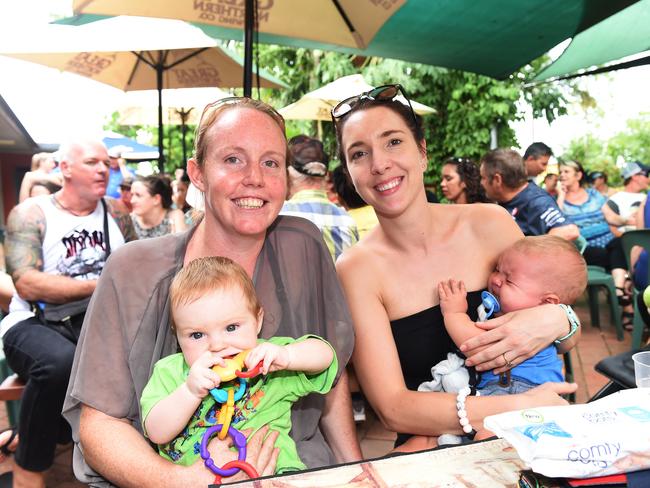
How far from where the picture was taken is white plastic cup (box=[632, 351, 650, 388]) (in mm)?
1353

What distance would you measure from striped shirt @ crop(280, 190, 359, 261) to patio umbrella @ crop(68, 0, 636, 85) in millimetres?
1239

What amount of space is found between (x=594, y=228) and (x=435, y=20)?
3.97 meters

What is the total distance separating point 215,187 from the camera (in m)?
1.82

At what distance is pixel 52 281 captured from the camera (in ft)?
10.9

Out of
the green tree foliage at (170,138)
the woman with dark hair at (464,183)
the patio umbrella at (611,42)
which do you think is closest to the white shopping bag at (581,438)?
the woman with dark hair at (464,183)

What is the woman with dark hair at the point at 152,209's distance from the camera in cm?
604

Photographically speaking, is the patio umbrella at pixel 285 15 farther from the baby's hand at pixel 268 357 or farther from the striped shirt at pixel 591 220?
the striped shirt at pixel 591 220

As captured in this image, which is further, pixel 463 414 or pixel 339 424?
pixel 339 424

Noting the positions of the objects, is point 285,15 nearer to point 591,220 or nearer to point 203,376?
point 203,376

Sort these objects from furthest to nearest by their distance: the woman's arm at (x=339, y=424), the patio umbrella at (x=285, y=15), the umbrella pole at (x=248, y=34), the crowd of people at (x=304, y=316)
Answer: the patio umbrella at (x=285, y=15) → the umbrella pole at (x=248, y=34) → the woman's arm at (x=339, y=424) → the crowd of people at (x=304, y=316)

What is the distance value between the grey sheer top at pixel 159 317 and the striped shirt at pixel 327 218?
180 centimetres

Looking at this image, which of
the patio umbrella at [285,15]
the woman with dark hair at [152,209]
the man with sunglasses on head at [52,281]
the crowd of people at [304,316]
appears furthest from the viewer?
the woman with dark hair at [152,209]

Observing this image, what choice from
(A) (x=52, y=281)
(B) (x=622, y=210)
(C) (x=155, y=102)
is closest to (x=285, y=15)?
(A) (x=52, y=281)

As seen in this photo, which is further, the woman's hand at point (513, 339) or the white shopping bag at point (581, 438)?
the woman's hand at point (513, 339)
